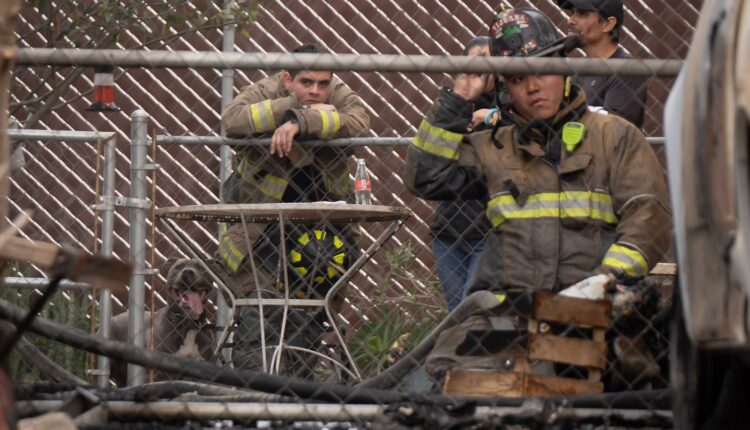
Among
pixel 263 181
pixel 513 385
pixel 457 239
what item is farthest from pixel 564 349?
pixel 263 181

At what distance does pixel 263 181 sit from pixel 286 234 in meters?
0.27

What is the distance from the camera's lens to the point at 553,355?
439 centimetres

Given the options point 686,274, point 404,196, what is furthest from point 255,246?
point 686,274

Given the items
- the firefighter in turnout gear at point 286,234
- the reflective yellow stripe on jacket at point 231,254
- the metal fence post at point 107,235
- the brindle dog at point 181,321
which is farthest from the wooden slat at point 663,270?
the metal fence post at point 107,235

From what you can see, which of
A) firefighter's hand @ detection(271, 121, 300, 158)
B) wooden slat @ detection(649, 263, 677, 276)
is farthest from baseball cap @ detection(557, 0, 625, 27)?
firefighter's hand @ detection(271, 121, 300, 158)

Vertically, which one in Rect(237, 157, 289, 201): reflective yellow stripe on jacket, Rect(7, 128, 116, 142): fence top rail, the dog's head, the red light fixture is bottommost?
the dog's head

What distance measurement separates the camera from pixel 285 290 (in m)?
6.23

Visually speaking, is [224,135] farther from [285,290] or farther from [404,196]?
[404,196]

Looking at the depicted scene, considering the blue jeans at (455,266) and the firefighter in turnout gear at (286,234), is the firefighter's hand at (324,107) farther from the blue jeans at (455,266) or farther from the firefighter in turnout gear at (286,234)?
the blue jeans at (455,266)

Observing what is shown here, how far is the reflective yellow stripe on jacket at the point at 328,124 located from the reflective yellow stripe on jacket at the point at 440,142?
1129mm

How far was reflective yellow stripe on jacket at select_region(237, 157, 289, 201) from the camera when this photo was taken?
635 cm

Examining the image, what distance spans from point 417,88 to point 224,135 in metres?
2.15

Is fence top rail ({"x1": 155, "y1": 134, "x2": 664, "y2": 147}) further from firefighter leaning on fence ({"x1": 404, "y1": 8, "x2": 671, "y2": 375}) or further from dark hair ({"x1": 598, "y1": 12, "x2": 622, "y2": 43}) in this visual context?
firefighter leaning on fence ({"x1": 404, "y1": 8, "x2": 671, "y2": 375})

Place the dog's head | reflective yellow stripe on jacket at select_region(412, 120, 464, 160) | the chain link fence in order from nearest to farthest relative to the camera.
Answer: the chain link fence → reflective yellow stripe on jacket at select_region(412, 120, 464, 160) → the dog's head
